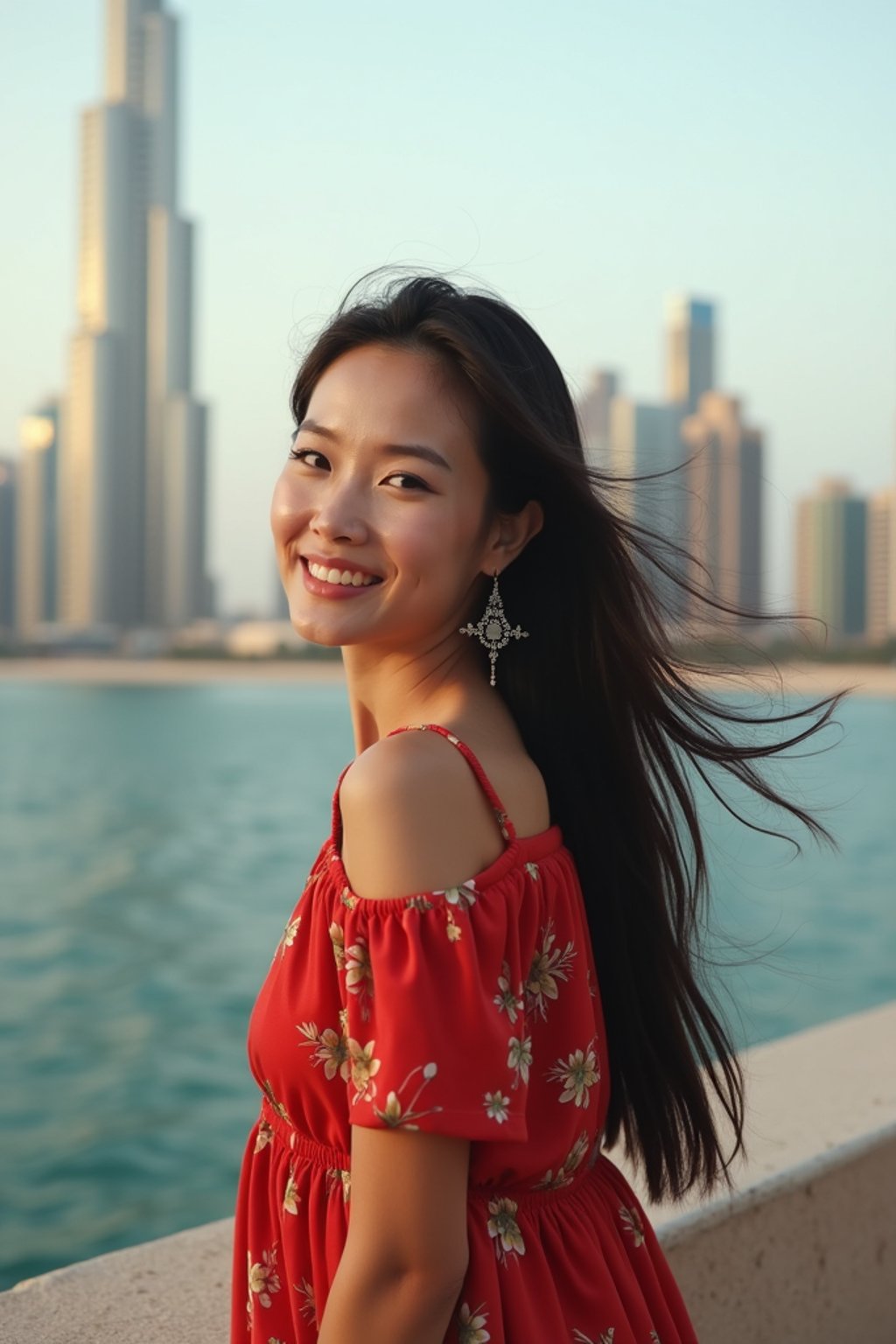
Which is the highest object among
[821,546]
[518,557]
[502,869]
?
[821,546]

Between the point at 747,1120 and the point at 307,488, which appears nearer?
the point at 307,488

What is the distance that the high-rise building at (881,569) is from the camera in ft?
150

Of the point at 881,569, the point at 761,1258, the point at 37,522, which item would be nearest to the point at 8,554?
the point at 37,522

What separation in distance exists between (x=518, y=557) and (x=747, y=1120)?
104 cm

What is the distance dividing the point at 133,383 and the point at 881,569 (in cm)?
5523

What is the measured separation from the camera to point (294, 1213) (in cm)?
112

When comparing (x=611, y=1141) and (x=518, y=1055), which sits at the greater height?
(x=518, y=1055)

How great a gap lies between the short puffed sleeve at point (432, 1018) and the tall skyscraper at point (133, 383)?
81.2 metres

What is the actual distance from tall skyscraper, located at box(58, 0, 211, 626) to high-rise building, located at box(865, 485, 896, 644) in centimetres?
4316

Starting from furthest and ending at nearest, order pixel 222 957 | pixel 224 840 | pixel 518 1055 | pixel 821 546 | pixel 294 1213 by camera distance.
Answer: pixel 821 546 < pixel 224 840 < pixel 222 957 < pixel 294 1213 < pixel 518 1055

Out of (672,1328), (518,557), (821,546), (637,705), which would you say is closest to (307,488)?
(518,557)

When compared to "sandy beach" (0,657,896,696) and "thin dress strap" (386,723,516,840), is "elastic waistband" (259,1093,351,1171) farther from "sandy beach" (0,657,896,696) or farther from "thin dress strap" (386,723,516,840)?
"sandy beach" (0,657,896,696)

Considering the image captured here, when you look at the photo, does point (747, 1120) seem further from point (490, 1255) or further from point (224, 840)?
point (224, 840)

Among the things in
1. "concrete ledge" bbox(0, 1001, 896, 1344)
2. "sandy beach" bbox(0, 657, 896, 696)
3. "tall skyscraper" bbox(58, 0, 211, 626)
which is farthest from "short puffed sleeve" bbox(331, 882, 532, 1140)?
"tall skyscraper" bbox(58, 0, 211, 626)
